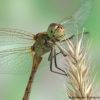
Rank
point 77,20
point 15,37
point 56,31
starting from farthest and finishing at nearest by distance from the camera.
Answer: point 15,37 < point 77,20 < point 56,31

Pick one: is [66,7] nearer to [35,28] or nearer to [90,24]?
[35,28]

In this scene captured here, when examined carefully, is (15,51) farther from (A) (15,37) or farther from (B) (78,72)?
(B) (78,72)

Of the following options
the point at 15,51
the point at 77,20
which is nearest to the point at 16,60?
the point at 15,51

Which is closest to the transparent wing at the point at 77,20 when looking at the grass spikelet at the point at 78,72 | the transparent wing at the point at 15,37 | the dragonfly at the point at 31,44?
the dragonfly at the point at 31,44

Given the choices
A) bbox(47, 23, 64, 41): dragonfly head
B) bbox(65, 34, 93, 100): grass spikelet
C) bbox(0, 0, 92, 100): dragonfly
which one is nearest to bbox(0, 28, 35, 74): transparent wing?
bbox(0, 0, 92, 100): dragonfly

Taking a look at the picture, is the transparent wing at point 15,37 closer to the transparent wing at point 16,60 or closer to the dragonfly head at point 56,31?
the transparent wing at point 16,60

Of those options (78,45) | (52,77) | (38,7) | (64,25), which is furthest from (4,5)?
(78,45)
